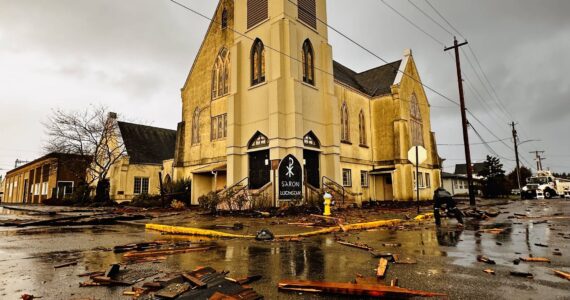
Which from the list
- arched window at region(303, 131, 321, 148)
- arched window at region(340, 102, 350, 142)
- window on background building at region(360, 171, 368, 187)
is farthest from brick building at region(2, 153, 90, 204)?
window on background building at region(360, 171, 368, 187)

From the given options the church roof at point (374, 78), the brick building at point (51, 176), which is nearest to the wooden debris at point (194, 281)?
the church roof at point (374, 78)

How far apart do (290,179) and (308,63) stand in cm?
842

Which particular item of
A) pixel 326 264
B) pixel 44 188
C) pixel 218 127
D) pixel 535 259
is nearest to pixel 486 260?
pixel 535 259

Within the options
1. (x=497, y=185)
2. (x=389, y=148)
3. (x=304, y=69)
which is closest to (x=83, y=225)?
(x=304, y=69)

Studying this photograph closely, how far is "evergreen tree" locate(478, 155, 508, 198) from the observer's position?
131 ft

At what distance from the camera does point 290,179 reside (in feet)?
57.2

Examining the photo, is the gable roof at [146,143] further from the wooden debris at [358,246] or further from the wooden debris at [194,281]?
the wooden debris at [194,281]

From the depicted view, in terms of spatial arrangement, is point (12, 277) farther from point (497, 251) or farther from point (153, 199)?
point (153, 199)

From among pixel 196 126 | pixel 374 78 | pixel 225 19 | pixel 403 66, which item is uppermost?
pixel 225 19

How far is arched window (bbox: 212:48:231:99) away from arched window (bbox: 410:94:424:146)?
704 inches

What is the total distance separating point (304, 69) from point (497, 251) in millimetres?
16584

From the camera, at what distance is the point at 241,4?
74.5ft

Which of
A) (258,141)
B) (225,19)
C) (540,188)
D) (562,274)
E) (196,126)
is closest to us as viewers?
(562,274)

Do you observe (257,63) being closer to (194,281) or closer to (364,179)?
(364,179)
